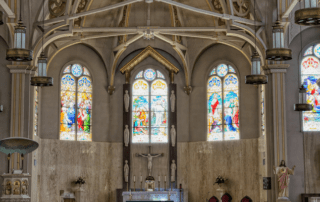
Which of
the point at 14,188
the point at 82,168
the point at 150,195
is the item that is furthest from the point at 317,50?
the point at 14,188

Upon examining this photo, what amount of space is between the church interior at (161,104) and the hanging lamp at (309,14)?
25.8 ft

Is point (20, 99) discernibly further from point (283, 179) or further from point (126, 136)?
point (283, 179)

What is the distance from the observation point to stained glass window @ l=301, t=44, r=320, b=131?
18.5 m

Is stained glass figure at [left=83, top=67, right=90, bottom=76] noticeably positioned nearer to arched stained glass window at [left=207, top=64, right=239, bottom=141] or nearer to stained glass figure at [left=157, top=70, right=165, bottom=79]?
stained glass figure at [left=157, top=70, right=165, bottom=79]

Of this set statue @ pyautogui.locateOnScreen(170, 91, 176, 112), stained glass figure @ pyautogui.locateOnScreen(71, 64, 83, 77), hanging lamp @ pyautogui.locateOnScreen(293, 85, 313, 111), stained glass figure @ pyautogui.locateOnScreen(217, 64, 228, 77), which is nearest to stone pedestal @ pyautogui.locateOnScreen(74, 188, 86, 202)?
stained glass figure @ pyautogui.locateOnScreen(71, 64, 83, 77)

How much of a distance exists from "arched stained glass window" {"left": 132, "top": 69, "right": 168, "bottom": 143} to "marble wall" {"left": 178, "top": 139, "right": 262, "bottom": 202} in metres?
1.31

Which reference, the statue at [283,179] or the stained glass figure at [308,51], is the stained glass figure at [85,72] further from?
the statue at [283,179]

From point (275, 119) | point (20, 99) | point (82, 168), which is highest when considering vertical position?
point (20, 99)

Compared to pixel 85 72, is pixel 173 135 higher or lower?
lower

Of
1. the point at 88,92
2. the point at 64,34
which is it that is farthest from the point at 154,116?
the point at 64,34

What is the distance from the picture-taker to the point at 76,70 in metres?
22.6

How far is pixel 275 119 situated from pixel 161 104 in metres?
7.06

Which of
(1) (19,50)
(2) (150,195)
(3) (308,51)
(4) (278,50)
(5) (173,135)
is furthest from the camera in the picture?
(5) (173,135)

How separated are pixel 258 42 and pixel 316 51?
2.49m
